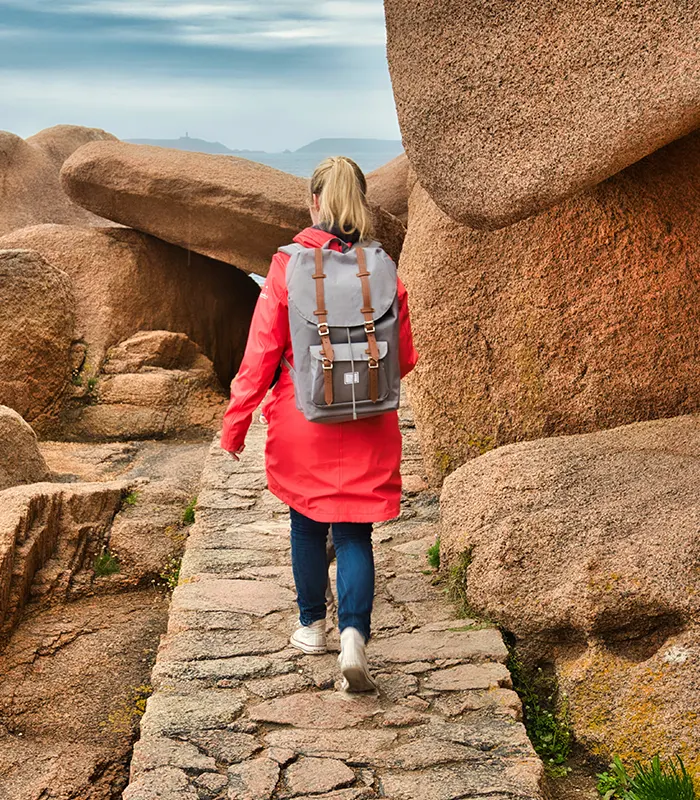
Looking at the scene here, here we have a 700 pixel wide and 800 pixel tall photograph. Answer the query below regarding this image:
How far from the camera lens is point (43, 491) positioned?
6191 mm

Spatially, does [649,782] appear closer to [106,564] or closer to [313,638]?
[313,638]

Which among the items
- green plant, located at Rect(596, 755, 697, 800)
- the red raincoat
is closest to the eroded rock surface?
the red raincoat

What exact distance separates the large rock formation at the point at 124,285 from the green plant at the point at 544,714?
7369mm

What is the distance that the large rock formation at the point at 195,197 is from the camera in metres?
11.3

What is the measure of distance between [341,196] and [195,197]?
311 inches

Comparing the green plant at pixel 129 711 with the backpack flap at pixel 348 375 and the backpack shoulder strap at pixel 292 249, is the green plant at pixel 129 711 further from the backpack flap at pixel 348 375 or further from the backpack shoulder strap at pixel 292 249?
the backpack shoulder strap at pixel 292 249

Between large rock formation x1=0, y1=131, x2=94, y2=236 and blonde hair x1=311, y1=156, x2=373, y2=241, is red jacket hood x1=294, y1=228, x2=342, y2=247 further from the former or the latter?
large rock formation x1=0, y1=131, x2=94, y2=236

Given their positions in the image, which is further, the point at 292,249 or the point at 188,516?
the point at 188,516

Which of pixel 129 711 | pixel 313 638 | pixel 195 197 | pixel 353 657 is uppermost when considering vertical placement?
pixel 195 197

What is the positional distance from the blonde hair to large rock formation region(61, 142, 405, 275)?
7.39 m

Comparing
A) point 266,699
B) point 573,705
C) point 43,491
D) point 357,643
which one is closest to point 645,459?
point 573,705

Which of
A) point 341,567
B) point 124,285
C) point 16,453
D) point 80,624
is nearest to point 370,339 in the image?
point 341,567

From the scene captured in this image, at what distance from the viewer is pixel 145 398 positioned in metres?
10.5

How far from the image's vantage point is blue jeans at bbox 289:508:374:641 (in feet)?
12.4
